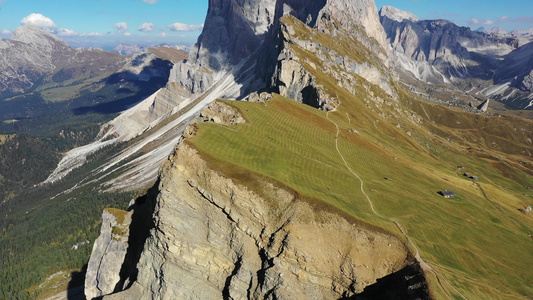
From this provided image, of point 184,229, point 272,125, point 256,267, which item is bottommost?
point 256,267

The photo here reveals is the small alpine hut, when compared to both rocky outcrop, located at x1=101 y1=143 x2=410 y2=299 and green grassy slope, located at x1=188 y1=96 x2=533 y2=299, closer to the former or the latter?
green grassy slope, located at x1=188 y1=96 x2=533 y2=299

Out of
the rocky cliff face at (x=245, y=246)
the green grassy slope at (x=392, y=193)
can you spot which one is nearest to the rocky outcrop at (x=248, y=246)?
the rocky cliff face at (x=245, y=246)

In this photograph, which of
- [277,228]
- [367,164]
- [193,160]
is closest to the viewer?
[277,228]

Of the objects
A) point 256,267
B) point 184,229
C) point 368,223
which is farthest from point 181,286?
point 368,223

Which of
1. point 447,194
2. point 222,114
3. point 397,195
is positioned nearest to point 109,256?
point 222,114

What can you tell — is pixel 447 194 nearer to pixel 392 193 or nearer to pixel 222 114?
pixel 392 193

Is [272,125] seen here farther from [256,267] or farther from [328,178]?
[256,267]
